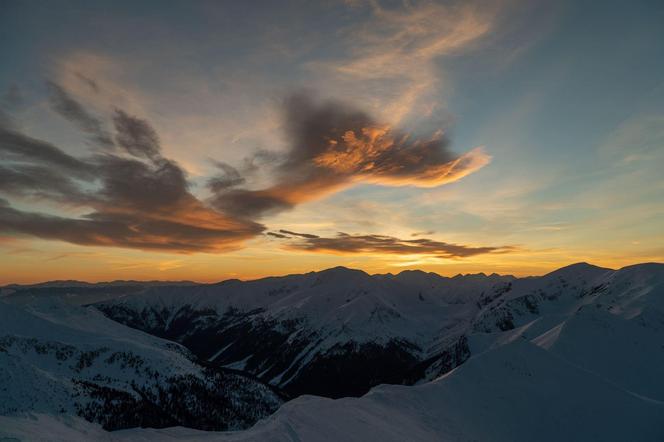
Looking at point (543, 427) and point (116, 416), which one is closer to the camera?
point (543, 427)

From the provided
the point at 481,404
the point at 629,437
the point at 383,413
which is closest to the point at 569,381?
the point at 629,437

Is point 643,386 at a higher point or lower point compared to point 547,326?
lower

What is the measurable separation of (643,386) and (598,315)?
37301 mm

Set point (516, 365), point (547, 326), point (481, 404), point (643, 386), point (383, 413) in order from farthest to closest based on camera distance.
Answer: point (547, 326)
point (643, 386)
point (516, 365)
point (481, 404)
point (383, 413)

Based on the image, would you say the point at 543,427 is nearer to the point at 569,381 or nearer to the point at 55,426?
the point at 569,381

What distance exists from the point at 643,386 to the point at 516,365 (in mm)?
60559

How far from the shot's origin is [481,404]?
82.7m

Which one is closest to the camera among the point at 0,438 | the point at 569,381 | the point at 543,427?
the point at 0,438

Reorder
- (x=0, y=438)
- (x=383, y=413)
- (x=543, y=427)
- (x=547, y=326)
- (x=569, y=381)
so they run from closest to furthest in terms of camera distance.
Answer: (x=0, y=438)
(x=383, y=413)
(x=543, y=427)
(x=569, y=381)
(x=547, y=326)

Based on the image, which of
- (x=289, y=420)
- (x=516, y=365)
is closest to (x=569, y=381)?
(x=516, y=365)

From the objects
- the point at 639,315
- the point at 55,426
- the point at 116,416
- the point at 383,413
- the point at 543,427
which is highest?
the point at 639,315

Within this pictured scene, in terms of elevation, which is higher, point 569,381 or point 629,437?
point 569,381

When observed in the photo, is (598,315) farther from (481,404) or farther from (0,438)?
(0,438)

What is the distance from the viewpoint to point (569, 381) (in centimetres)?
8806
